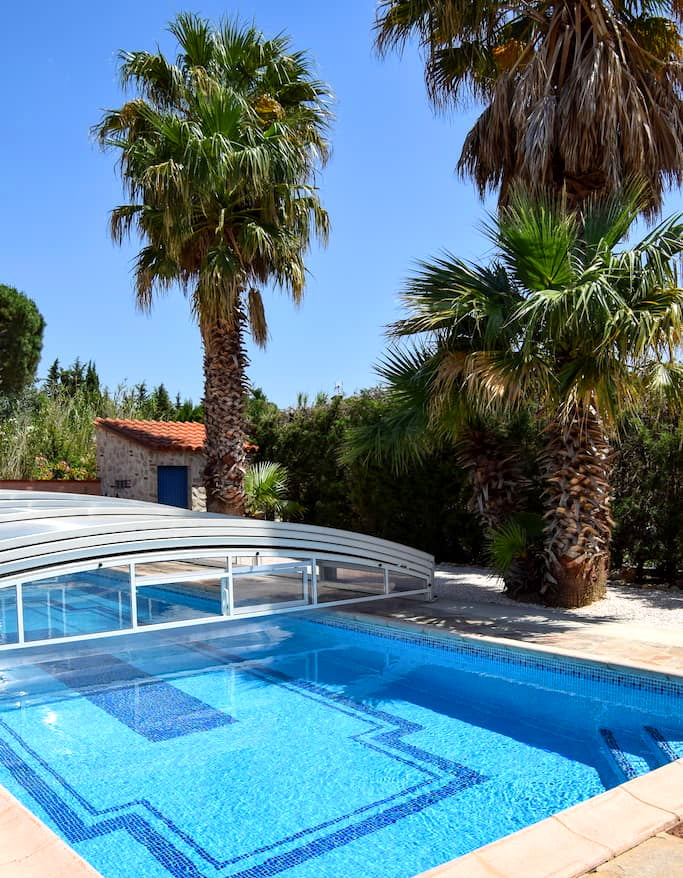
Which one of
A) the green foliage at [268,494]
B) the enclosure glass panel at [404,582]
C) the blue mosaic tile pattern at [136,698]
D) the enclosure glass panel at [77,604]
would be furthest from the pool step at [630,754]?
the green foliage at [268,494]

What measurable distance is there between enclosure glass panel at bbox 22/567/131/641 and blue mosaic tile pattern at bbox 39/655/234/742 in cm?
48

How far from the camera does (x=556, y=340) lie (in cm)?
917

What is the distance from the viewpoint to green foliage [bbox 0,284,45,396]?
A: 101 ft

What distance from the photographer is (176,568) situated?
10.2 metres

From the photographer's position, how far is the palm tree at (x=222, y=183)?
14.4 m

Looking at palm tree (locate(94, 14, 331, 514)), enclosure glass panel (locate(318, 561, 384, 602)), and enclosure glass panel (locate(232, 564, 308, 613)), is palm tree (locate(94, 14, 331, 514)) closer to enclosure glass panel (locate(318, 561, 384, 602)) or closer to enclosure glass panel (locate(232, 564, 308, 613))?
enclosure glass panel (locate(318, 561, 384, 602))

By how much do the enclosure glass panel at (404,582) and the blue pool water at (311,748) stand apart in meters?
1.95

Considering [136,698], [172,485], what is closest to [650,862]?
[136,698]

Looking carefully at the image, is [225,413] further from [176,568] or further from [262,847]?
[262,847]

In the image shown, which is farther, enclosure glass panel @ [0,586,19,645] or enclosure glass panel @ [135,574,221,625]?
enclosure glass panel @ [135,574,221,625]

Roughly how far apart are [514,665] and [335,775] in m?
3.21

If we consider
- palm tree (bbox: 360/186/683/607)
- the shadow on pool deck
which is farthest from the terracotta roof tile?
palm tree (bbox: 360/186/683/607)

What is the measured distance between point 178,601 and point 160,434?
1310 cm

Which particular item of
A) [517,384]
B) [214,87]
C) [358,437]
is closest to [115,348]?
[214,87]
